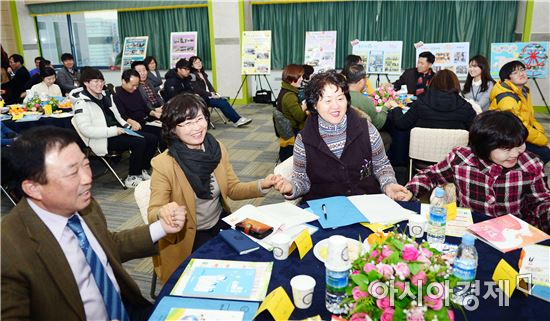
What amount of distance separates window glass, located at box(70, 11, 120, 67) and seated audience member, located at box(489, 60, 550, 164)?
887 cm

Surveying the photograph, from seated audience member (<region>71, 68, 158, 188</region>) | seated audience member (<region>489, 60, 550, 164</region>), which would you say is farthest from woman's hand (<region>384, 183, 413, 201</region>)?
seated audience member (<region>71, 68, 158, 188</region>)

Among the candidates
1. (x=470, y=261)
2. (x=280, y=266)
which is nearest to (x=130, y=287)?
(x=280, y=266)

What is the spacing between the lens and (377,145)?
231cm

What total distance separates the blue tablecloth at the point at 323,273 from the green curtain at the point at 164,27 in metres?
8.35

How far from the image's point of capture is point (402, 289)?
37.3 inches

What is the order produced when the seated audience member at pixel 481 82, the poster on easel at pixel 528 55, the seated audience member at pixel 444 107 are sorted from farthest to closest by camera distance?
the poster on easel at pixel 528 55
the seated audience member at pixel 481 82
the seated audience member at pixel 444 107

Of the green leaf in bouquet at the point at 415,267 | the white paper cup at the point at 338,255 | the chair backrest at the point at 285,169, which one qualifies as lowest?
the chair backrest at the point at 285,169

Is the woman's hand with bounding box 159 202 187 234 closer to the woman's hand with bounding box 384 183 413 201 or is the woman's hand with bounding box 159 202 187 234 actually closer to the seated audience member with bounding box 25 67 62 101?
the woman's hand with bounding box 384 183 413 201

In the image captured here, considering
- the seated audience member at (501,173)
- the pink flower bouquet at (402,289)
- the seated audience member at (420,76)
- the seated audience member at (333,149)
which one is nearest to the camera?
the pink flower bouquet at (402,289)

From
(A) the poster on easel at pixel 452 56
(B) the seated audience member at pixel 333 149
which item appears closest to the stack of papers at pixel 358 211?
(B) the seated audience member at pixel 333 149

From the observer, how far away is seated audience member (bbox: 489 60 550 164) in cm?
350

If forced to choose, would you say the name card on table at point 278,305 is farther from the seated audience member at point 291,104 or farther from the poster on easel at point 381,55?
the poster on easel at point 381,55

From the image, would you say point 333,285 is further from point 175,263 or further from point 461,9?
point 461,9

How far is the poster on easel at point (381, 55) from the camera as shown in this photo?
7.68 meters
